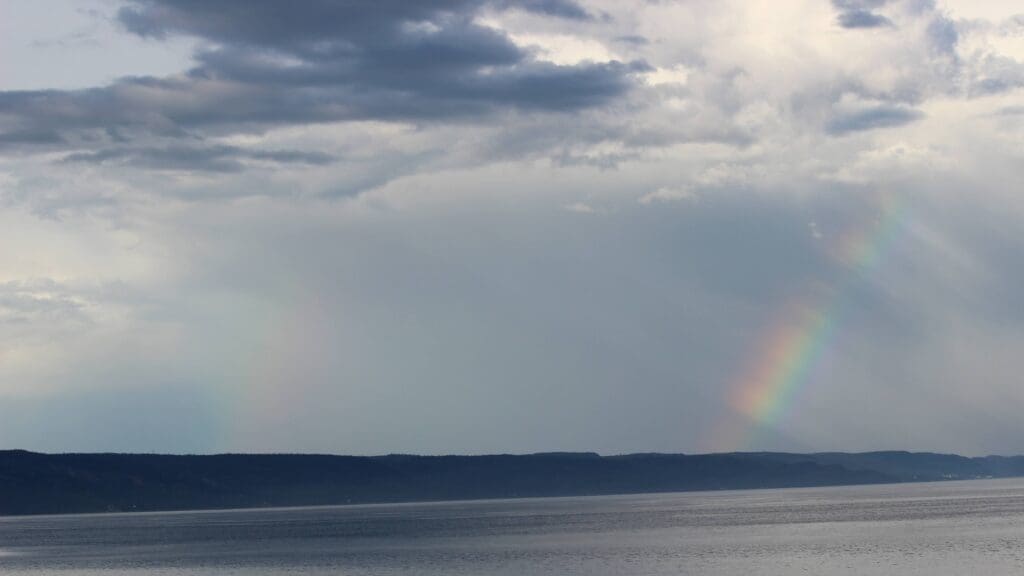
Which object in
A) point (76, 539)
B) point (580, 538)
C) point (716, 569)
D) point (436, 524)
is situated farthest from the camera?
point (436, 524)

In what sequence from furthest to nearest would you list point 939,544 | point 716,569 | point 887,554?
point 939,544 → point 887,554 → point 716,569

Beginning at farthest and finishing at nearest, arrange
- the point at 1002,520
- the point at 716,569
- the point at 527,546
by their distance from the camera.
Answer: the point at 1002,520 → the point at 527,546 → the point at 716,569

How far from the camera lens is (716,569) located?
287ft

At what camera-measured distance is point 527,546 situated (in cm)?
12262

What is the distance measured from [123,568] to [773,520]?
90.5 meters

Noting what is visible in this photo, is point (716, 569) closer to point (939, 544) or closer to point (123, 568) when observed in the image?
point (939, 544)

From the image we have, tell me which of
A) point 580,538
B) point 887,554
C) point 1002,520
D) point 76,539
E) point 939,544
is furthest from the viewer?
point 76,539

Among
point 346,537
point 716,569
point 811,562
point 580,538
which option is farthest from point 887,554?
point 346,537

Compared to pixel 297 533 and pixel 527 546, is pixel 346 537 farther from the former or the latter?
pixel 527 546

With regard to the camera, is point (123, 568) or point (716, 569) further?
point (123, 568)

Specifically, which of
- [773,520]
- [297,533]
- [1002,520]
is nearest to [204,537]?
[297,533]

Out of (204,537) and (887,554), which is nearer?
(887,554)

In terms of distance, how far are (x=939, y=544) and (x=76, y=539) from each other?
119 m

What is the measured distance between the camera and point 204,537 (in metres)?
166
